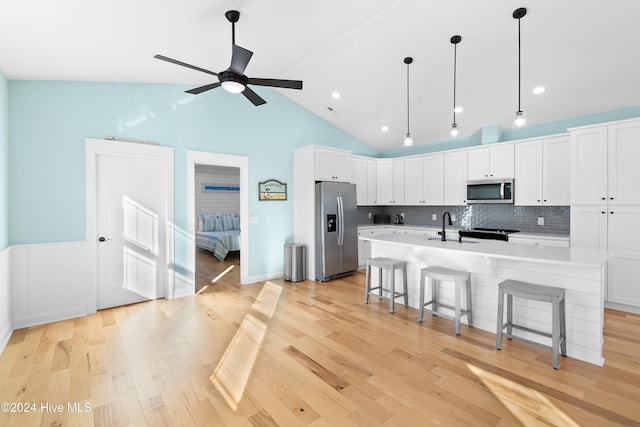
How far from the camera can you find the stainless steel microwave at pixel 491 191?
4.94 meters

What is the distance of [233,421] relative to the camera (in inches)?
74.9

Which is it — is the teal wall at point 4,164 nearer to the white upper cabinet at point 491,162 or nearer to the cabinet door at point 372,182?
the cabinet door at point 372,182

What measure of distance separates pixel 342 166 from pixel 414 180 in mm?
1691

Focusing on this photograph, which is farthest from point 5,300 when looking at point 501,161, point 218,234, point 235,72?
point 501,161

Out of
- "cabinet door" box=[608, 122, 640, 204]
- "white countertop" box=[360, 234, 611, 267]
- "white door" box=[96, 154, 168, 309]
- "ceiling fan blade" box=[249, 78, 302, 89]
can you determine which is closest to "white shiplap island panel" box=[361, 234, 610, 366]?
"white countertop" box=[360, 234, 611, 267]

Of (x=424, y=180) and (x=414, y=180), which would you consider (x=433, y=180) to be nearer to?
(x=424, y=180)

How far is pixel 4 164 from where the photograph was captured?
10.4ft

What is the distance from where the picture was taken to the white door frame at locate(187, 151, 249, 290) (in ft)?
14.9

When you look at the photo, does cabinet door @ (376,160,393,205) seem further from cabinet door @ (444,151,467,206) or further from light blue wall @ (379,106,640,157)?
cabinet door @ (444,151,467,206)

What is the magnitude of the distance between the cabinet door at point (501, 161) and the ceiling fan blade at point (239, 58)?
4.46 metres

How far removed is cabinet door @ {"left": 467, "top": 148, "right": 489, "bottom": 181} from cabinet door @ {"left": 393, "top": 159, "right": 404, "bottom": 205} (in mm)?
1425

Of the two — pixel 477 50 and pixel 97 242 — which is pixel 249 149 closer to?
pixel 97 242

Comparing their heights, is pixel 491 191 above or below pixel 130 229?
above

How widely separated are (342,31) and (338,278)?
3.90 meters
